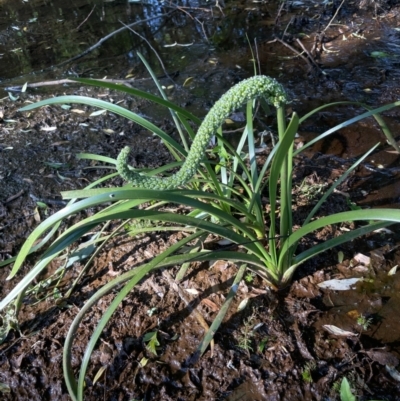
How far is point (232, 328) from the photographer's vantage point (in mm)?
1847

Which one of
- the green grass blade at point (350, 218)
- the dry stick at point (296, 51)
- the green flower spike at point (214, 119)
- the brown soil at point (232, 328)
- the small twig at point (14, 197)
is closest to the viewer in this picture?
the green flower spike at point (214, 119)

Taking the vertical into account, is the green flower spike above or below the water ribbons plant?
above

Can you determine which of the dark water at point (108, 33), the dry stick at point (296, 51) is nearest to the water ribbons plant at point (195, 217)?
the dry stick at point (296, 51)

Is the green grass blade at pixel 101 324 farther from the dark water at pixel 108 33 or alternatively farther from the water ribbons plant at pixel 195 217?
the dark water at pixel 108 33

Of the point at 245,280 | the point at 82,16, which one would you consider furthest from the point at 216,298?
the point at 82,16

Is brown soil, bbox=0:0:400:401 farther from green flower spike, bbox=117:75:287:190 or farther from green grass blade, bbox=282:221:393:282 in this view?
green flower spike, bbox=117:75:287:190

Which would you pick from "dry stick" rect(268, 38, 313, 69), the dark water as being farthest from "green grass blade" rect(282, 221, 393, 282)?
the dark water

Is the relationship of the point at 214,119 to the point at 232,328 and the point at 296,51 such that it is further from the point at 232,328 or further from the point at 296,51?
the point at 296,51

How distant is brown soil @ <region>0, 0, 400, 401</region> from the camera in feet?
5.41

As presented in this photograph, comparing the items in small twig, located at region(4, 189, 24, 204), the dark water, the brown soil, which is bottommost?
the brown soil

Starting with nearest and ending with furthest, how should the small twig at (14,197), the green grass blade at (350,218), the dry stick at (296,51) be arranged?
the green grass blade at (350,218) < the small twig at (14,197) < the dry stick at (296,51)

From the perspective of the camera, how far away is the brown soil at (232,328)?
65.0 inches

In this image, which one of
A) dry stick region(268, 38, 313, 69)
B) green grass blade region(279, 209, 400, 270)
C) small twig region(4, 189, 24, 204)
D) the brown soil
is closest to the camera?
green grass blade region(279, 209, 400, 270)

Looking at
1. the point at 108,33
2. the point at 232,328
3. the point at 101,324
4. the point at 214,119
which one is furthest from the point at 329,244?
the point at 108,33
